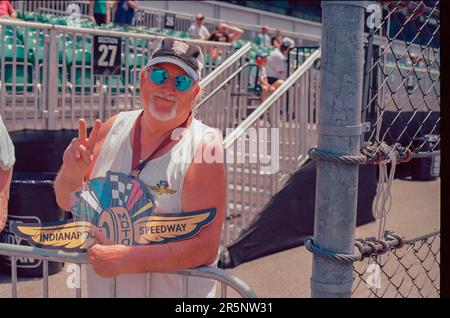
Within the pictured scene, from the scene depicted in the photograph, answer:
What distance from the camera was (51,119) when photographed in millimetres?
6609

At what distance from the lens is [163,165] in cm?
216

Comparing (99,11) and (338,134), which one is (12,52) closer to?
(99,11)

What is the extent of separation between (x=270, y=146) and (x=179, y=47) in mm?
4277

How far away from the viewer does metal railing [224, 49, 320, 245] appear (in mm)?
5871

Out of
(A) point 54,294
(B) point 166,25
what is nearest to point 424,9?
(A) point 54,294

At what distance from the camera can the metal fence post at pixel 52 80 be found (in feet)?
21.3

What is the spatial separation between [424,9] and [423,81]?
0.47 meters

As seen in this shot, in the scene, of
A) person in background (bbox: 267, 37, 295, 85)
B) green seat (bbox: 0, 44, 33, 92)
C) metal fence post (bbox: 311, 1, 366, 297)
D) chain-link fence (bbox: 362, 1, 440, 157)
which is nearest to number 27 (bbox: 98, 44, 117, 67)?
green seat (bbox: 0, 44, 33, 92)

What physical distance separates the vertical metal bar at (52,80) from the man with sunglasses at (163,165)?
14.7 ft

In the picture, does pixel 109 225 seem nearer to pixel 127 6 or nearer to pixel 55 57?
pixel 55 57

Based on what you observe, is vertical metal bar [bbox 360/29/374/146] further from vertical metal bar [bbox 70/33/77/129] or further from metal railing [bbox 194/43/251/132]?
vertical metal bar [bbox 70/33/77/129]

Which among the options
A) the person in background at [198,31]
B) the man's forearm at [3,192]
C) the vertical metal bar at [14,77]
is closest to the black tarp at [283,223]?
the vertical metal bar at [14,77]

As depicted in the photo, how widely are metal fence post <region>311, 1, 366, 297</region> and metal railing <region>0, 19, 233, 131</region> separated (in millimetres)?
5314

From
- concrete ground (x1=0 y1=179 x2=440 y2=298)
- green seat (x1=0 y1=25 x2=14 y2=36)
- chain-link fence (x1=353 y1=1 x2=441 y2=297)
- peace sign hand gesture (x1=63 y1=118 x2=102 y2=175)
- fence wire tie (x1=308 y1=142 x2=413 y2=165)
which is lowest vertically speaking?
concrete ground (x1=0 y1=179 x2=440 y2=298)
